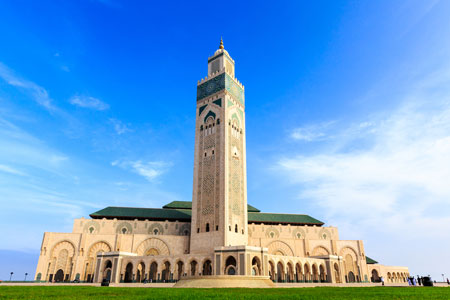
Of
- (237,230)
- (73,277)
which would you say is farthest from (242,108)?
(73,277)

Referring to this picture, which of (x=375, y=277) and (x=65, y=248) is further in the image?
(x=375, y=277)

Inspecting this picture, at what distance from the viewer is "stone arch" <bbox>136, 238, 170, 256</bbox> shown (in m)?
40.3

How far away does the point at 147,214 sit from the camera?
150 feet

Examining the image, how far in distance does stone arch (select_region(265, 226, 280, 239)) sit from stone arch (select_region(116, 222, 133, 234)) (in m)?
20.8

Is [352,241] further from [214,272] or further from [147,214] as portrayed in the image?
[147,214]

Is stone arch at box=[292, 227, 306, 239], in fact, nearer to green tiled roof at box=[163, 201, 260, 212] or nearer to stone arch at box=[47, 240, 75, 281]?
green tiled roof at box=[163, 201, 260, 212]

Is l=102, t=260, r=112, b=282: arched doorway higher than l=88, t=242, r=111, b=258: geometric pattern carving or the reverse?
the reverse

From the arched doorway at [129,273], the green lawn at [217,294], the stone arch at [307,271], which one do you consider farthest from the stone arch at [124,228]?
the green lawn at [217,294]

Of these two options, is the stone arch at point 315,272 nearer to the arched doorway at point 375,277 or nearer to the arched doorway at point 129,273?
the arched doorway at point 375,277

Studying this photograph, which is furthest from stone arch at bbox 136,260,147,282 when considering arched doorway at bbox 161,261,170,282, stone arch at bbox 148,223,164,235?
stone arch at bbox 148,223,164,235

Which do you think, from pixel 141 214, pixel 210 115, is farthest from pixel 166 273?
pixel 210 115

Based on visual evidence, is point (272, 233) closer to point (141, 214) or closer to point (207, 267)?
point (207, 267)

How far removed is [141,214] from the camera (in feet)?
150

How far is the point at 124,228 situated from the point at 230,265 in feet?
61.4
